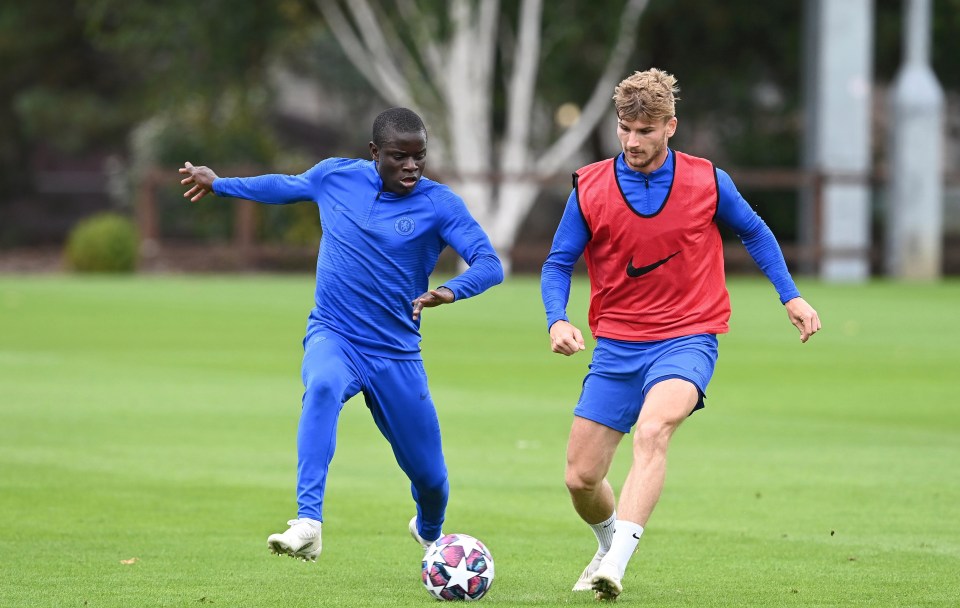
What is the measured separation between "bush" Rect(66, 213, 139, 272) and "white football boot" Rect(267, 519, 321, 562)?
109 ft

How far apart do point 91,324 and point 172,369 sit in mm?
6057

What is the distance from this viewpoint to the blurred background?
36.9m

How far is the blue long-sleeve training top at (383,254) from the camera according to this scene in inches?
305

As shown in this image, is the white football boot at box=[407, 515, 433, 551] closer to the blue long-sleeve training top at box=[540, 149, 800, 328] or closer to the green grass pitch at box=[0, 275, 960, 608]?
the green grass pitch at box=[0, 275, 960, 608]

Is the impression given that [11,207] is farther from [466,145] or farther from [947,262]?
[947,262]

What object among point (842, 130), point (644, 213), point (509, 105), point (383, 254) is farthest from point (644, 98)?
point (509, 105)

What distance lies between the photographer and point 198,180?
821 cm

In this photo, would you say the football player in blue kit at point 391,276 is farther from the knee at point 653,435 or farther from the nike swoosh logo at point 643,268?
the knee at point 653,435

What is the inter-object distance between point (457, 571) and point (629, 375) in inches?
42.6

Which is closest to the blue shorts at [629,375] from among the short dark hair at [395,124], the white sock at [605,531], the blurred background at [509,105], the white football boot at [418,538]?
the white sock at [605,531]

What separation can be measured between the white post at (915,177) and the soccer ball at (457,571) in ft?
98.4

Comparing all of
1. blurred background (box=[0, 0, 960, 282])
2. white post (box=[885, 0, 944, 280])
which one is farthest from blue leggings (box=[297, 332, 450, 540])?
white post (box=[885, 0, 944, 280])

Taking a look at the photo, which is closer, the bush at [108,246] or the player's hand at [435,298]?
the player's hand at [435,298]

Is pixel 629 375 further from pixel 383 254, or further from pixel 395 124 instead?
pixel 395 124
